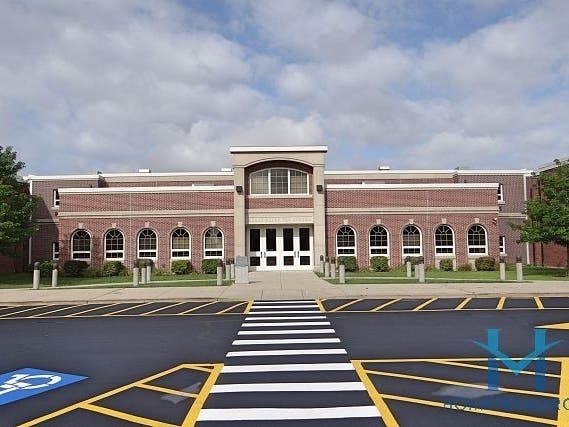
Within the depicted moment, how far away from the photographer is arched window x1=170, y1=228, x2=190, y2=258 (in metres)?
29.8

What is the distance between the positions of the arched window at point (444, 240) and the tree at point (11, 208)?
2370 cm

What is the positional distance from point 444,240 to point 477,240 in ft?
6.94

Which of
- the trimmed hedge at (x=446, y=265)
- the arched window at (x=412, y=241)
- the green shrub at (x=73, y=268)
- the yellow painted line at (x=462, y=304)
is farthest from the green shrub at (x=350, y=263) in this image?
the green shrub at (x=73, y=268)

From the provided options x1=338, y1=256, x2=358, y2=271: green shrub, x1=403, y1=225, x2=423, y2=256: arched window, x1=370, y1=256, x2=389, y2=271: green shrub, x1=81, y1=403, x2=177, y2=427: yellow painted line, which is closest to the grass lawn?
x1=338, y1=256, x2=358, y2=271: green shrub

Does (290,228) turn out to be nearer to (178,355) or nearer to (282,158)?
(282,158)

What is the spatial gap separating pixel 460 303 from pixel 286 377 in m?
9.13

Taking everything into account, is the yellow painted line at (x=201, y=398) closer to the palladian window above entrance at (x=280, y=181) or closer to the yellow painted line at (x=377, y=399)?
the yellow painted line at (x=377, y=399)

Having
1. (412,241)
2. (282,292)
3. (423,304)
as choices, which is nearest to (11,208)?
(282,292)

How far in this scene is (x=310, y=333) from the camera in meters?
10.0

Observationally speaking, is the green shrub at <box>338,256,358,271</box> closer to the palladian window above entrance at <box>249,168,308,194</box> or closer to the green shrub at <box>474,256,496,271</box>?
the palladian window above entrance at <box>249,168,308,194</box>

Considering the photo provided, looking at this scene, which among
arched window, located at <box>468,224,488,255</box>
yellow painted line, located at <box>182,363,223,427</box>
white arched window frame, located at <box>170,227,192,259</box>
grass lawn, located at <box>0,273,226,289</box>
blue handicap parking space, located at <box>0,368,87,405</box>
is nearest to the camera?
yellow painted line, located at <box>182,363,223,427</box>

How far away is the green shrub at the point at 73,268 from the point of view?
28797 mm

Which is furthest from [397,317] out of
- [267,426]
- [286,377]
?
[267,426]

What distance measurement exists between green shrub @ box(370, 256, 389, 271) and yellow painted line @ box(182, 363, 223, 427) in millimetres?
22296
